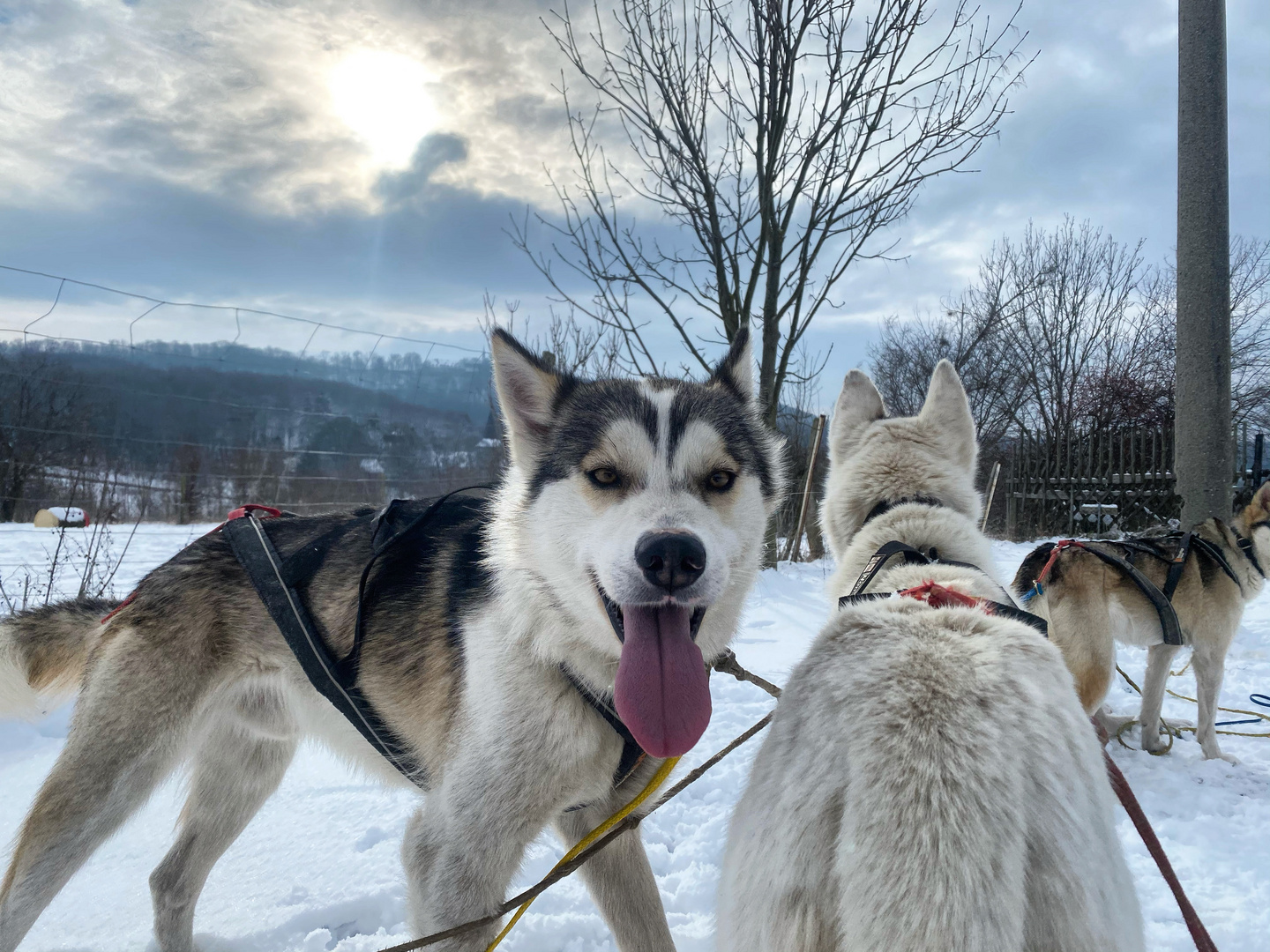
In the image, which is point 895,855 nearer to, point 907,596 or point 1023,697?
point 1023,697

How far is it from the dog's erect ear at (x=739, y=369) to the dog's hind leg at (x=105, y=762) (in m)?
2.08

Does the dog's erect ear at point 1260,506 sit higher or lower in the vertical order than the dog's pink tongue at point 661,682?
higher

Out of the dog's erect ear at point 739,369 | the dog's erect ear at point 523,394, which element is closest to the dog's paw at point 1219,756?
the dog's erect ear at point 739,369

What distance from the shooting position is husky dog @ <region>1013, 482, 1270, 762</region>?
441cm

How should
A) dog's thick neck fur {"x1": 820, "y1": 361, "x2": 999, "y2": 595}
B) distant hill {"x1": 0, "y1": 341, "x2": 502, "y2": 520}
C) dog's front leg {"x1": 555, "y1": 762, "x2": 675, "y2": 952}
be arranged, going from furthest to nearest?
distant hill {"x1": 0, "y1": 341, "x2": 502, "y2": 520} → dog's thick neck fur {"x1": 820, "y1": 361, "x2": 999, "y2": 595} → dog's front leg {"x1": 555, "y1": 762, "x2": 675, "y2": 952}

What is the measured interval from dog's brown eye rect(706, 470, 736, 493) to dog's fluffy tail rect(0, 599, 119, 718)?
242cm

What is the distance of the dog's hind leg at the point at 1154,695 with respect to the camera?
4703mm

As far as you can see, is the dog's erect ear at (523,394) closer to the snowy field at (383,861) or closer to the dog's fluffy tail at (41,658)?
the snowy field at (383,861)

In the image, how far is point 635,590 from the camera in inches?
64.6

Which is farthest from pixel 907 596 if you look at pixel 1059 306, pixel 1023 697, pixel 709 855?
pixel 1059 306

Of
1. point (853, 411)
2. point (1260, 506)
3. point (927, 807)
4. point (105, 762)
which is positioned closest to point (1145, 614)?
point (1260, 506)

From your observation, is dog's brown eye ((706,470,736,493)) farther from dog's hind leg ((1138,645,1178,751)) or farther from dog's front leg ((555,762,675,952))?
dog's hind leg ((1138,645,1178,751))

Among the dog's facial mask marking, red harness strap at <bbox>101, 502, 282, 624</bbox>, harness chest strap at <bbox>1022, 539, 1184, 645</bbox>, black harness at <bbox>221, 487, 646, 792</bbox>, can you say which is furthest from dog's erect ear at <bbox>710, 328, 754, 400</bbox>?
harness chest strap at <bbox>1022, 539, 1184, 645</bbox>

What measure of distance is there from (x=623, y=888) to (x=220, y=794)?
5.66 ft
